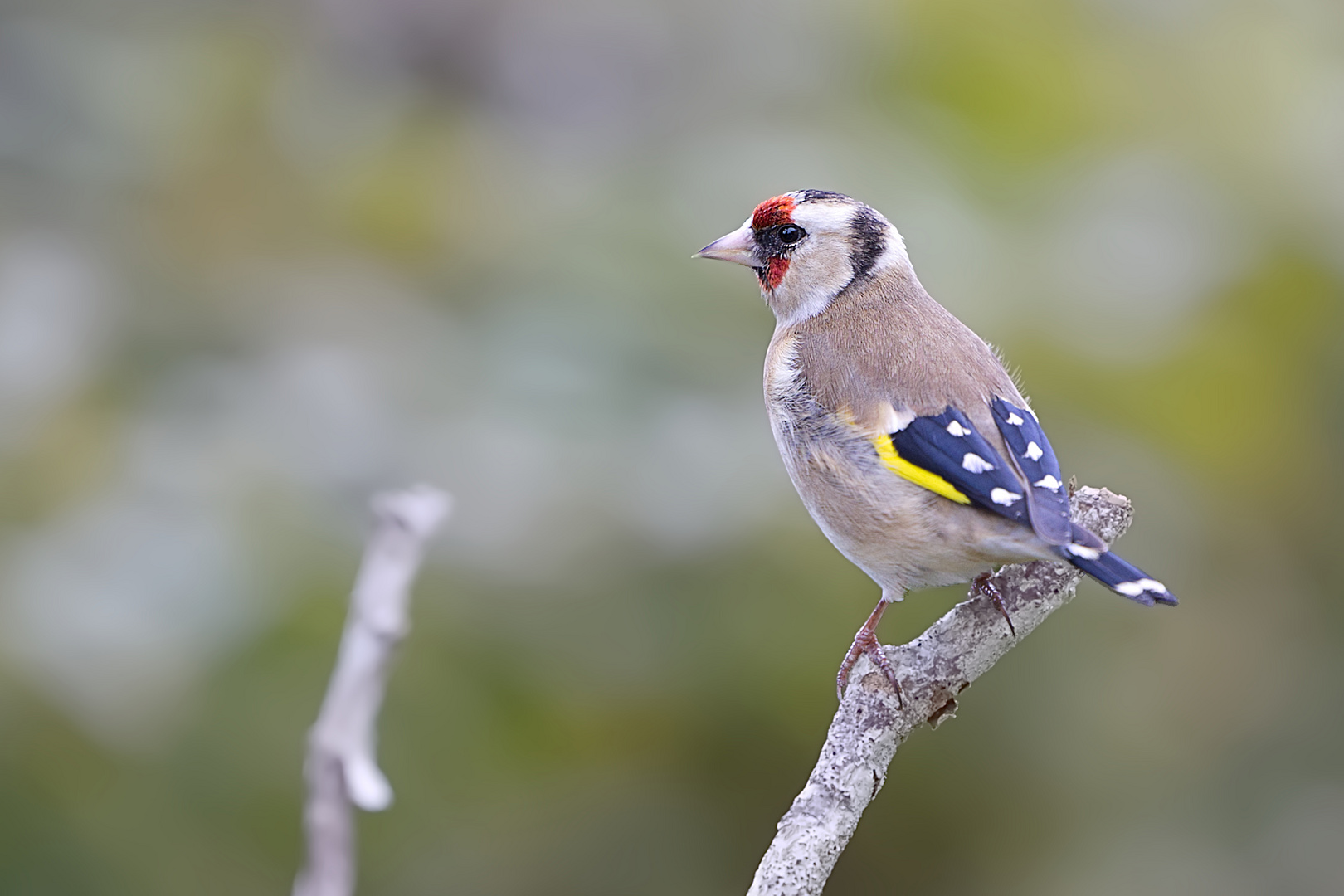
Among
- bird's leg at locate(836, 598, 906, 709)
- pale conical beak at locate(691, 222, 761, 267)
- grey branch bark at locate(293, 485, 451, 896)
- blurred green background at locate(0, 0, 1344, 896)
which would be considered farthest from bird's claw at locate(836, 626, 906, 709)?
blurred green background at locate(0, 0, 1344, 896)

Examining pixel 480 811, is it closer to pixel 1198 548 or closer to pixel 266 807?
pixel 266 807

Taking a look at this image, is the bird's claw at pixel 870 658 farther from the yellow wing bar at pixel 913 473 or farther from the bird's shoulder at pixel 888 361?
the bird's shoulder at pixel 888 361

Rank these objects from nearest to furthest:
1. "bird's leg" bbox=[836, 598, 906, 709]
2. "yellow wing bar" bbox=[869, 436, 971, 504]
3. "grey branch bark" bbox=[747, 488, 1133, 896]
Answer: "grey branch bark" bbox=[747, 488, 1133, 896] < "bird's leg" bbox=[836, 598, 906, 709] < "yellow wing bar" bbox=[869, 436, 971, 504]

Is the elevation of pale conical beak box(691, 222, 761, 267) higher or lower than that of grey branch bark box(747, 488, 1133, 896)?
higher

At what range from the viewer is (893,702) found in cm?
185

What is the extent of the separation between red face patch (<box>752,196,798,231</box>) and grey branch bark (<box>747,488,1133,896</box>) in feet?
2.64

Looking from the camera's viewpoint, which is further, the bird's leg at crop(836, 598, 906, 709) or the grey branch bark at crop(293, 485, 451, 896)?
the bird's leg at crop(836, 598, 906, 709)

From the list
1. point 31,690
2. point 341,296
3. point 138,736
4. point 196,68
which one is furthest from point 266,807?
point 196,68

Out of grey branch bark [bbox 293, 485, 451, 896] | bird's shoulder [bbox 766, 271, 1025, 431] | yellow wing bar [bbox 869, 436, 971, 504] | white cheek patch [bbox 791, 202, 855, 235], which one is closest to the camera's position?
grey branch bark [bbox 293, 485, 451, 896]

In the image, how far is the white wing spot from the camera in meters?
2.14

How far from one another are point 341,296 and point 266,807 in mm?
1884

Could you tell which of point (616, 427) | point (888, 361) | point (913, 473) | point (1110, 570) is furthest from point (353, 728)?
point (616, 427)

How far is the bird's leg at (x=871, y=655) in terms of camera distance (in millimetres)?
1887

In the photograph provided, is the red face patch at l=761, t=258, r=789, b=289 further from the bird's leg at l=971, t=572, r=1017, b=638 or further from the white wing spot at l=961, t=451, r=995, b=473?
the bird's leg at l=971, t=572, r=1017, b=638
